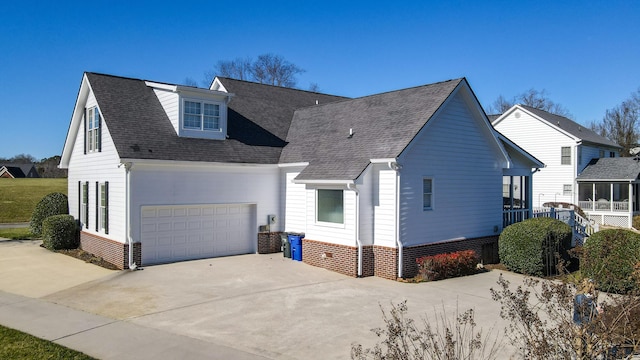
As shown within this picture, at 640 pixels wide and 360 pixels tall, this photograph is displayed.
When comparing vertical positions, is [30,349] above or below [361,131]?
below

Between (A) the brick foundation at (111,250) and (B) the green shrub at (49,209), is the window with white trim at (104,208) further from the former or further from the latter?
(B) the green shrub at (49,209)

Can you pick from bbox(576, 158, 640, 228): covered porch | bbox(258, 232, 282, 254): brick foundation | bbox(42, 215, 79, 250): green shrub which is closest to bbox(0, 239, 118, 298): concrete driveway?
bbox(42, 215, 79, 250): green shrub

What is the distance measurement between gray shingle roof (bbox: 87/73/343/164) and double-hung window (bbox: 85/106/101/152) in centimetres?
119

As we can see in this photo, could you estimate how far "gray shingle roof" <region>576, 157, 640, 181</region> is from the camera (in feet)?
115

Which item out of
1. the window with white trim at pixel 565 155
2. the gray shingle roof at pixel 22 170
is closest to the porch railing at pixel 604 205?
the window with white trim at pixel 565 155

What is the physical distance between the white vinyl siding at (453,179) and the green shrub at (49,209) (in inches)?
701

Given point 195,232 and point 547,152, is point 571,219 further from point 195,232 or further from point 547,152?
point 195,232

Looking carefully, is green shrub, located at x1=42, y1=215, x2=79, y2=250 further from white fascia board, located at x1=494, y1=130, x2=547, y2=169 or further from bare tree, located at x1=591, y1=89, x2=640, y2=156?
bare tree, located at x1=591, y1=89, x2=640, y2=156

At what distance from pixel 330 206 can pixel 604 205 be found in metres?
28.7

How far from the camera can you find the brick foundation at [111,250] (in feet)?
54.0

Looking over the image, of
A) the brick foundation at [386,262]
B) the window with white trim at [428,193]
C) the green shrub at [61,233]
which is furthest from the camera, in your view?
the green shrub at [61,233]

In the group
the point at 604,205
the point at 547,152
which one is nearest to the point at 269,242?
the point at 547,152

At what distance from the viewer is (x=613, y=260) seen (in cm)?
1399

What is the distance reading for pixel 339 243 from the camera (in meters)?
16.5
